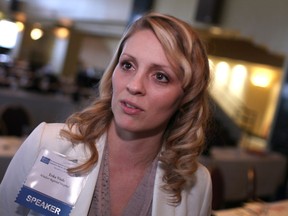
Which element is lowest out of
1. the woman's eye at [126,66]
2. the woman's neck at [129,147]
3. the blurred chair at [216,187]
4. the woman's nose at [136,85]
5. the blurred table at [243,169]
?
the blurred table at [243,169]

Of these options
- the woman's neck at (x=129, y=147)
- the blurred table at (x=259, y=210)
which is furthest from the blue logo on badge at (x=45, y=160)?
the blurred table at (x=259, y=210)

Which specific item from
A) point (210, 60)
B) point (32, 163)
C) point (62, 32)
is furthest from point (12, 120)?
point (62, 32)

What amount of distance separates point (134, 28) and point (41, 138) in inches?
19.2

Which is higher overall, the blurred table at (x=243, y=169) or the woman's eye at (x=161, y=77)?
the woman's eye at (x=161, y=77)

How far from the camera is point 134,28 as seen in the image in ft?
4.31

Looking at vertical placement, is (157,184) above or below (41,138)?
below

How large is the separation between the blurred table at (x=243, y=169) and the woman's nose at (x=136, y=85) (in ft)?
11.8

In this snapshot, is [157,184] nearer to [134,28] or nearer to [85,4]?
[134,28]

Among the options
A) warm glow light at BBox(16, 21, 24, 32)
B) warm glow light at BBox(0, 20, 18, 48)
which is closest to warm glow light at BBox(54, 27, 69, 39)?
warm glow light at BBox(16, 21, 24, 32)

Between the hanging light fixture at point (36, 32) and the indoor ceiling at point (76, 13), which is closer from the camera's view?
the indoor ceiling at point (76, 13)

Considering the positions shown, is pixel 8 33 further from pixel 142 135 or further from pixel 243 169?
pixel 142 135

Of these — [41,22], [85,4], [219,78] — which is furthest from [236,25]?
[41,22]

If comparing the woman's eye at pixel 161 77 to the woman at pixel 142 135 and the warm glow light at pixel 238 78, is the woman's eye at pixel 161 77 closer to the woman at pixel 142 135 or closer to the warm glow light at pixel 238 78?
the woman at pixel 142 135

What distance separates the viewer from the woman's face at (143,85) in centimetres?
123
